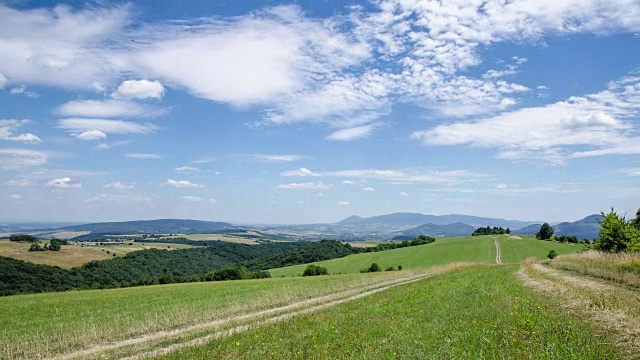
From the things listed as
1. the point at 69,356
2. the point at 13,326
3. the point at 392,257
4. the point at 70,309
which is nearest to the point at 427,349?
the point at 69,356

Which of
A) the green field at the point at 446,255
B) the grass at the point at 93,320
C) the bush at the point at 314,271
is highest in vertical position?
the grass at the point at 93,320

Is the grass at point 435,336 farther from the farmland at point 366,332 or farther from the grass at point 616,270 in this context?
the grass at point 616,270

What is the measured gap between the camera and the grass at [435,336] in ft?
33.2

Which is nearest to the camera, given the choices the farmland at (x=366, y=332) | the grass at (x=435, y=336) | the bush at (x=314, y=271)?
the grass at (x=435, y=336)

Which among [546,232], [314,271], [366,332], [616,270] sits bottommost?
[314,271]

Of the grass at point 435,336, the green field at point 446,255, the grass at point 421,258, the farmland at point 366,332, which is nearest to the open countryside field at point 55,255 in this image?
the grass at point 421,258

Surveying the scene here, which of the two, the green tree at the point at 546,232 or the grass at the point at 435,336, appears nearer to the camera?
the grass at the point at 435,336

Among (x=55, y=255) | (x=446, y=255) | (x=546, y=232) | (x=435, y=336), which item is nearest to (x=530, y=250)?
(x=446, y=255)

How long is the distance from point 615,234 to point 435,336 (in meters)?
47.6

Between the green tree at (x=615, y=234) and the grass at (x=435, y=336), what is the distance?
35931 mm

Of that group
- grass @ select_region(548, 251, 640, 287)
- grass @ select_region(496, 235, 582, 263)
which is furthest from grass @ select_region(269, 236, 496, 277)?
grass @ select_region(548, 251, 640, 287)

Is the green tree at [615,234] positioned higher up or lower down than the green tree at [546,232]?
higher up

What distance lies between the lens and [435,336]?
12.3 metres

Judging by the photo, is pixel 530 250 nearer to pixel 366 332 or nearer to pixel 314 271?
pixel 314 271
